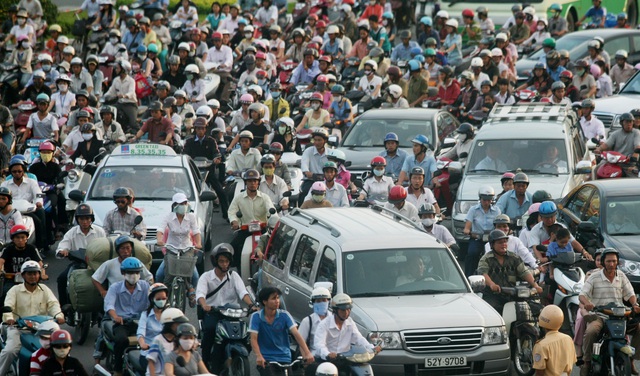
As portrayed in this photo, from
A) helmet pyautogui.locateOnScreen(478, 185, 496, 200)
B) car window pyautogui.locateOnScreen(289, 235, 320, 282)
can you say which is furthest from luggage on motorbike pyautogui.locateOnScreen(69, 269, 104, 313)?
helmet pyautogui.locateOnScreen(478, 185, 496, 200)

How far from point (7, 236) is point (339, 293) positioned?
23.0 ft

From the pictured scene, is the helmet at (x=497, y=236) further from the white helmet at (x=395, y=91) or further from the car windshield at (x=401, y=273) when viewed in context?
the white helmet at (x=395, y=91)

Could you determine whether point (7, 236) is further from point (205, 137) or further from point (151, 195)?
point (205, 137)

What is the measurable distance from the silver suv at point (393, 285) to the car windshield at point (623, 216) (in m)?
3.13

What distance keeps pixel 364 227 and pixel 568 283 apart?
2.67 metres

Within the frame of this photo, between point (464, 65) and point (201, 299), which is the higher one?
point (201, 299)

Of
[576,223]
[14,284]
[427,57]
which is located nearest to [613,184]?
[576,223]

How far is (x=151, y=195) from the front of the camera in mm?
22047

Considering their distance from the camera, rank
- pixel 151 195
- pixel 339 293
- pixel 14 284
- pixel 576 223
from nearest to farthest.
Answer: pixel 339 293
pixel 14 284
pixel 576 223
pixel 151 195

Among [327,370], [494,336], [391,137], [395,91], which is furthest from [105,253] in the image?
[395,91]

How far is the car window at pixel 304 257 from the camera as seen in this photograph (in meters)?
16.9

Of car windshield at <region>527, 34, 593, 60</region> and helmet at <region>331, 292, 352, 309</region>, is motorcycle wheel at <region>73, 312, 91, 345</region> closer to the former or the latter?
helmet at <region>331, 292, 352, 309</region>

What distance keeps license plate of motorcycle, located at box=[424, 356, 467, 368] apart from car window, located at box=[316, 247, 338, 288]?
153 centimetres

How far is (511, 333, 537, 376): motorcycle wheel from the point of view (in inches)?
649
